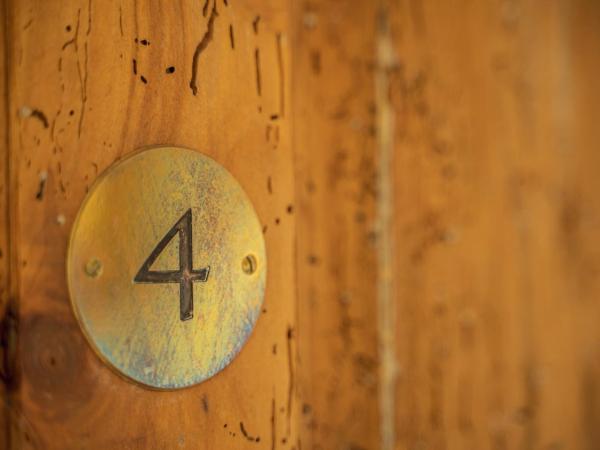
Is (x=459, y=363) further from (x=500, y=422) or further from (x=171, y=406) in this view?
(x=171, y=406)

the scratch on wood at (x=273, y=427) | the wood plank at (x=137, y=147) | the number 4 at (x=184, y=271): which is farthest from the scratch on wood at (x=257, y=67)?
the scratch on wood at (x=273, y=427)

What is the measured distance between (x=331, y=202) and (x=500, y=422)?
0.42 metres

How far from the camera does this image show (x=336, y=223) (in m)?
0.64

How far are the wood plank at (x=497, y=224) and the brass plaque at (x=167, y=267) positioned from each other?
0.34 metres

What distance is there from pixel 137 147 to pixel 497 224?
61 cm

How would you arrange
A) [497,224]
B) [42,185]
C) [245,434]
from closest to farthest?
[42,185] → [245,434] → [497,224]

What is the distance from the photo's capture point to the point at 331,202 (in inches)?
25.2

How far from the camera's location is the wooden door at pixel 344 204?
0.30 m

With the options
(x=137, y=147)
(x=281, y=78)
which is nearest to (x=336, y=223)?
(x=281, y=78)

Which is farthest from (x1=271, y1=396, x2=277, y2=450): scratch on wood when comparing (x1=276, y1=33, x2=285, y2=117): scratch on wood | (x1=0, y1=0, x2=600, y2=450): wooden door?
(x1=276, y1=33, x2=285, y2=117): scratch on wood

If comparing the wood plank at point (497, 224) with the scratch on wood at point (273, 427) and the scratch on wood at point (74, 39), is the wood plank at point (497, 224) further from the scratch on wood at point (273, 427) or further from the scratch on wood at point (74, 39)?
the scratch on wood at point (74, 39)

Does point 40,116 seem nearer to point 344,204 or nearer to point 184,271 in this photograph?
point 184,271

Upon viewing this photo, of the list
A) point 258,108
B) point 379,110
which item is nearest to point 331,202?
point 379,110

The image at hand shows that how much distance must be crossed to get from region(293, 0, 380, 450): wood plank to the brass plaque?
0.24m
